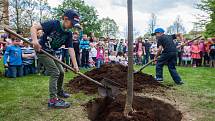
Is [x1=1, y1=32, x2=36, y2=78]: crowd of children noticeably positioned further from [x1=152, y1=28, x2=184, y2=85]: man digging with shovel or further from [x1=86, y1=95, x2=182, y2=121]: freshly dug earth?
[x1=86, y1=95, x2=182, y2=121]: freshly dug earth

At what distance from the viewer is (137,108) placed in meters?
7.41

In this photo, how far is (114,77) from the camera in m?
9.88

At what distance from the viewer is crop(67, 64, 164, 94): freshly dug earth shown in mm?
9411

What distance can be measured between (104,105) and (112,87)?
1.59 feet

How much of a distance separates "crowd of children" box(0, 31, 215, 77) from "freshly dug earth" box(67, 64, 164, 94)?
1984mm

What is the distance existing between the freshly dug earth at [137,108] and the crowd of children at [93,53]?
11.7 ft

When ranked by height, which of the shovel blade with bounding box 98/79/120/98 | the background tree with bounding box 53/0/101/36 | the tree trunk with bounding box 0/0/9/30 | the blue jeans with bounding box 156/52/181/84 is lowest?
the shovel blade with bounding box 98/79/120/98

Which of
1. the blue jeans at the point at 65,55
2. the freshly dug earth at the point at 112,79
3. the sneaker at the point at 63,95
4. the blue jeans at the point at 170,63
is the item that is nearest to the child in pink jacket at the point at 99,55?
the blue jeans at the point at 65,55

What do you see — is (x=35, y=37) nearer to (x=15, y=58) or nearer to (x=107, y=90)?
(x=107, y=90)

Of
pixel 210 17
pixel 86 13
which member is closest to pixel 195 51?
pixel 210 17

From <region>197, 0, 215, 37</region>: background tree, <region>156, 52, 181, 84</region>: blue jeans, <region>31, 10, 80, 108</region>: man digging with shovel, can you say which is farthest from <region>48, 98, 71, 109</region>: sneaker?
<region>197, 0, 215, 37</region>: background tree

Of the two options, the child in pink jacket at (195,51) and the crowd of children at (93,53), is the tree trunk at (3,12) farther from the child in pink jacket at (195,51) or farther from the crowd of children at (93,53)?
the child in pink jacket at (195,51)

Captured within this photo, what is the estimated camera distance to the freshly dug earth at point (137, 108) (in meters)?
7.20

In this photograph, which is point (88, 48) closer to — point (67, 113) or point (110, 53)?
point (110, 53)
